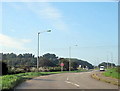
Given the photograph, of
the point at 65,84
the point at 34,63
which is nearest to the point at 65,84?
the point at 65,84

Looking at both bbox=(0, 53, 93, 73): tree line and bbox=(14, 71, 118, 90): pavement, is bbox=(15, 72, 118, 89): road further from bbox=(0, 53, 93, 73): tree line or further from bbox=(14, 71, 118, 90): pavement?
bbox=(0, 53, 93, 73): tree line

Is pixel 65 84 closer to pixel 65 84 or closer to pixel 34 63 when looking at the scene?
pixel 65 84

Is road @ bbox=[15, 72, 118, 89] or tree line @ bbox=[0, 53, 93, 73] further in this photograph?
tree line @ bbox=[0, 53, 93, 73]

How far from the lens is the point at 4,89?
584 inches

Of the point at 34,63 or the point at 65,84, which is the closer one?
the point at 65,84

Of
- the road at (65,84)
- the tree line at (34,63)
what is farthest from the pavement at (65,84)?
the tree line at (34,63)

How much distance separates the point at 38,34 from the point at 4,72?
8836 mm

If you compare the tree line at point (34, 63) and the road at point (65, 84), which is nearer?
the road at point (65, 84)

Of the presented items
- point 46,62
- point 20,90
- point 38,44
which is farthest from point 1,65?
point 46,62

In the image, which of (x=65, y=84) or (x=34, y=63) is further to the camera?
(x=34, y=63)

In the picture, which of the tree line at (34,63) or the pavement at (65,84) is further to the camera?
the tree line at (34,63)

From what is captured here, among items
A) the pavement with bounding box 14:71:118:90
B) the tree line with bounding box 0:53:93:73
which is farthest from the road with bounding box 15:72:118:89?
the tree line with bounding box 0:53:93:73

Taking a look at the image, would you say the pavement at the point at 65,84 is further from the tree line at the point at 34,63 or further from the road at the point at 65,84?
the tree line at the point at 34,63

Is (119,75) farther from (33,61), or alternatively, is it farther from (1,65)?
(33,61)
